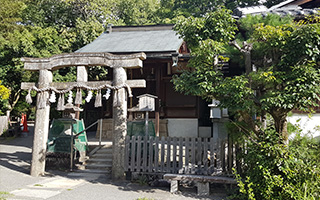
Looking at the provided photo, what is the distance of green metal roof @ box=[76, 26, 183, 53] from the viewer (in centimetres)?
1205

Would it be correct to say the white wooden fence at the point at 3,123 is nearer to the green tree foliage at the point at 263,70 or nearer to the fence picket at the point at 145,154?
the fence picket at the point at 145,154

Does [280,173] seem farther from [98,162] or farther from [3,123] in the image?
[3,123]

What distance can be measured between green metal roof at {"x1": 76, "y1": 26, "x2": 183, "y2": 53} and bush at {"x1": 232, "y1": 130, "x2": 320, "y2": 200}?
20.0 ft

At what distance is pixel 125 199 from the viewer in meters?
5.90

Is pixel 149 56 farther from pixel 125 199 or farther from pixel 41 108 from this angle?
pixel 125 199

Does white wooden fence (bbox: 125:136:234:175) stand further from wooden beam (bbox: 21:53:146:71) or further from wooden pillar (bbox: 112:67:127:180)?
wooden beam (bbox: 21:53:146:71)

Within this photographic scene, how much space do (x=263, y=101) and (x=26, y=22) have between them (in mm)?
27423

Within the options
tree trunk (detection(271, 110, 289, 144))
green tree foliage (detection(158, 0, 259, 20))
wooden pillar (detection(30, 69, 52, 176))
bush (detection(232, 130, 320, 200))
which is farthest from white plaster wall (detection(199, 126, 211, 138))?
green tree foliage (detection(158, 0, 259, 20))

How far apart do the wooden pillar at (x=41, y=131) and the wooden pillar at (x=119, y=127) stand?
2.56m

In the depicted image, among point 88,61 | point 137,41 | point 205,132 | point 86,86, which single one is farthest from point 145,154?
point 137,41

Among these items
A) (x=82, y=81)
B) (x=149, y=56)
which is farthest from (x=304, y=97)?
(x=149, y=56)

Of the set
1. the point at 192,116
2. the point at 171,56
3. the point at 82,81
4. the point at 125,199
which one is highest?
the point at 171,56

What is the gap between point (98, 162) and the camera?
367 inches

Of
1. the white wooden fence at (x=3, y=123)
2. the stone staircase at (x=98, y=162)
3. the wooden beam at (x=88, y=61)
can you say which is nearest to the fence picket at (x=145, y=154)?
the stone staircase at (x=98, y=162)
